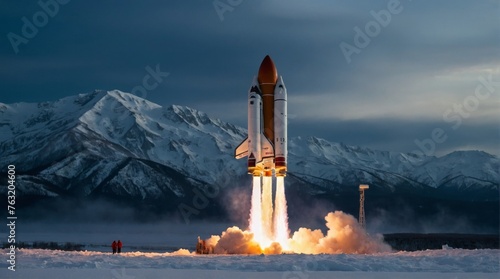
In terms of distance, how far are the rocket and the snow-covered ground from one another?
45.8ft

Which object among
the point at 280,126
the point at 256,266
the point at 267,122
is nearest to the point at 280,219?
the point at 280,126

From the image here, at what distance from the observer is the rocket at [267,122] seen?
90875 millimetres

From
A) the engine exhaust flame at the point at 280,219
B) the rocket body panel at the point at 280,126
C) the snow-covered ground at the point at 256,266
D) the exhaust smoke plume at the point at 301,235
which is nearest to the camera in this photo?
the snow-covered ground at the point at 256,266

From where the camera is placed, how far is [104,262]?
73.6m

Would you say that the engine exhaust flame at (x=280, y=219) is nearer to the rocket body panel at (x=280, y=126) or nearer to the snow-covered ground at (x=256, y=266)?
the rocket body panel at (x=280, y=126)

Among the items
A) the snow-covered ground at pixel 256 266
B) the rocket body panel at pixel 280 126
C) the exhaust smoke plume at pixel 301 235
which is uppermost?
the rocket body panel at pixel 280 126

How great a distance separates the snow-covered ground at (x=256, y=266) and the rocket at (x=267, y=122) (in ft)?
45.8

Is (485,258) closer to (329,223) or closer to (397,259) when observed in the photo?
(397,259)

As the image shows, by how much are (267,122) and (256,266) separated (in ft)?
81.2

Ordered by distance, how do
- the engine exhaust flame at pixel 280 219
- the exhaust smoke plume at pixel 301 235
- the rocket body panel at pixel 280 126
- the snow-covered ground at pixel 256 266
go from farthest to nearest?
1. the engine exhaust flame at pixel 280 219
2. the exhaust smoke plume at pixel 301 235
3. the rocket body panel at pixel 280 126
4. the snow-covered ground at pixel 256 266

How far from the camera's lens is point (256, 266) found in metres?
70.8

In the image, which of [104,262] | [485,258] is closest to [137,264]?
[104,262]

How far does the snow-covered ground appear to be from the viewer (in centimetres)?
6425

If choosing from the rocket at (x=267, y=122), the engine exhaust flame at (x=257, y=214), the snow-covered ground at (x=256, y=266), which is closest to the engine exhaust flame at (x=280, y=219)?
the engine exhaust flame at (x=257, y=214)
